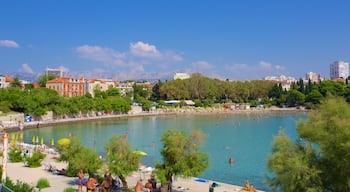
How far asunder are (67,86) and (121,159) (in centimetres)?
7018

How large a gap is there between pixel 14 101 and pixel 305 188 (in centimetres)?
4535

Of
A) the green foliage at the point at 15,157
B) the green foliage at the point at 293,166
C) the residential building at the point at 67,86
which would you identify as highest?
the residential building at the point at 67,86

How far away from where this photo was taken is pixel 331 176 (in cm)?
992

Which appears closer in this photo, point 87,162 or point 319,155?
point 319,155

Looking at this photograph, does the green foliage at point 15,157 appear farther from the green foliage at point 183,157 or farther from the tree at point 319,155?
the tree at point 319,155

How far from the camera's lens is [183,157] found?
A: 13.2 m

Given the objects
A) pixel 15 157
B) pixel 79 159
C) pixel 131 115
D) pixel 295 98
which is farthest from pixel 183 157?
pixel 295 98

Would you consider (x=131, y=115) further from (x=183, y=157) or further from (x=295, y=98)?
(x=183, y=157)

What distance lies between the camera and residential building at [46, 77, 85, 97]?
258 ft

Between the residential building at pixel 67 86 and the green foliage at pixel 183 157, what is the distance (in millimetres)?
68603

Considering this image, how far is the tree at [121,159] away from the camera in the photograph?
42.9ft

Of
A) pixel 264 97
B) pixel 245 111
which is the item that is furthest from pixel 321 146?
pixel 264 97

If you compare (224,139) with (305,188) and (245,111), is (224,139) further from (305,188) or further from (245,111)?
(245,111)

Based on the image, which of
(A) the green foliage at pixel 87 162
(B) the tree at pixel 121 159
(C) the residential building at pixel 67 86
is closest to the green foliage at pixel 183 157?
(B) the tree at pixel 121 159
